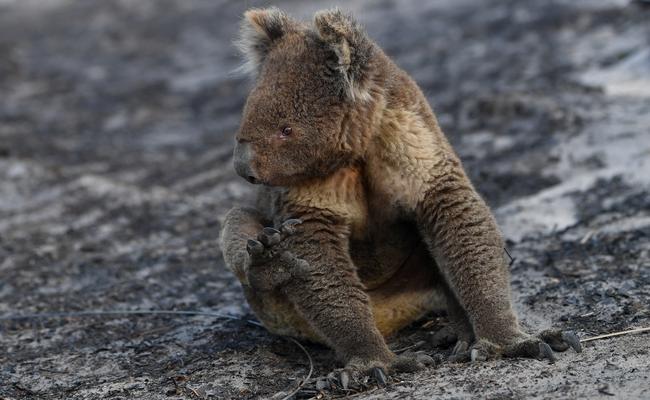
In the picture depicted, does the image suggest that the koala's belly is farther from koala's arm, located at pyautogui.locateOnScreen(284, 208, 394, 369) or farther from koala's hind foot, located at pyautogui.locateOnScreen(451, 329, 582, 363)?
koala's hind foot, located at pyautogui.locateOnScreen(451, 329, 582, 363)

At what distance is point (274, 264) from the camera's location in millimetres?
4723

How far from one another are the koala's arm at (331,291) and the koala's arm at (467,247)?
450mm

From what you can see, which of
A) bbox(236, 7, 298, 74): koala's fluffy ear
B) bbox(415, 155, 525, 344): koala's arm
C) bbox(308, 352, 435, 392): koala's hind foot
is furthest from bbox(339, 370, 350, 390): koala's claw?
bbox(236, 7, 298, 74): koala's fluffy ear

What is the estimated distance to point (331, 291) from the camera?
187 inches

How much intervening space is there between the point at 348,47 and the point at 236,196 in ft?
17.8

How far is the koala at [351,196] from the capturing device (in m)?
4.62

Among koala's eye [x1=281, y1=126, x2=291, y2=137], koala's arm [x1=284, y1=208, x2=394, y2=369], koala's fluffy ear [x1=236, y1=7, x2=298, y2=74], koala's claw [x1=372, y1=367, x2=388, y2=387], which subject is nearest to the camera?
koala's claw [x1=372, y1=367, x2=388, y2=387]

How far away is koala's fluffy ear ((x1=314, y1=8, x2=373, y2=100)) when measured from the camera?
15.2 feet

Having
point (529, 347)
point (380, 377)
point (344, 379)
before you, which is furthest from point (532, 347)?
point (344, 379)

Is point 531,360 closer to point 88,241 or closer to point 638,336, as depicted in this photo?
point 638,336

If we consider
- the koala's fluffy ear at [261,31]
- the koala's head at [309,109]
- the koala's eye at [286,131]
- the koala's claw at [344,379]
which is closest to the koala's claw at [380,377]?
the koala's claw at [344,379]

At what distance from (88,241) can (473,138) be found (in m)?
4.20

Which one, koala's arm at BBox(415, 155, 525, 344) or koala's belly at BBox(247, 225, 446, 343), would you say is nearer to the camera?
koala's arm at BBox(415, 155, 525, 344)

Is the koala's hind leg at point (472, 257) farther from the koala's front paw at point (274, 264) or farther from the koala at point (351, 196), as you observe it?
the koala's front paw at point (274, 264)
